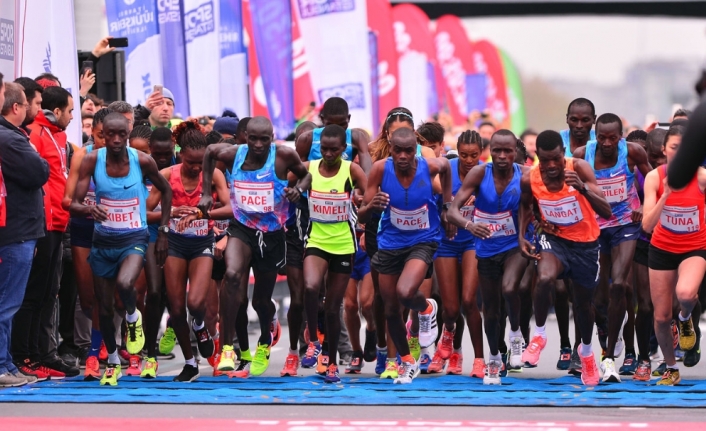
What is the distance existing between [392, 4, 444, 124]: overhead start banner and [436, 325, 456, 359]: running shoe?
67.7 feet

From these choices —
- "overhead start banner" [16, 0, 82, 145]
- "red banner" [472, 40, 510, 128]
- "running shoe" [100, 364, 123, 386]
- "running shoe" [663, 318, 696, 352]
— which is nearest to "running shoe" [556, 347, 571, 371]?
"running shoe" [663, 318, 696, 352]

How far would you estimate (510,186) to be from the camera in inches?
448

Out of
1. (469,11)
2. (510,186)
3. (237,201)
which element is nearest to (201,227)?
(237,201)

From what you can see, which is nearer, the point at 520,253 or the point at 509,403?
the point at 509,403

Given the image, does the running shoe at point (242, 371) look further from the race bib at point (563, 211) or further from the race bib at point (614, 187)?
the race bib at point (614, 187)

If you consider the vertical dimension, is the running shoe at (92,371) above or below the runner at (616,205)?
below

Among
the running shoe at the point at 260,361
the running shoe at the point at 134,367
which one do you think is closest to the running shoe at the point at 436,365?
the running shoe at the point at 260,361

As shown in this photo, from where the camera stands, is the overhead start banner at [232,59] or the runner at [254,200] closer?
the runner at [254,200]

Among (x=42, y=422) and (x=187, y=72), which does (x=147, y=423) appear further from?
(x=187, y=72)

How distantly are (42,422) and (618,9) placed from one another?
58.5 metres

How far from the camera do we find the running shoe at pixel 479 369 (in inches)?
469

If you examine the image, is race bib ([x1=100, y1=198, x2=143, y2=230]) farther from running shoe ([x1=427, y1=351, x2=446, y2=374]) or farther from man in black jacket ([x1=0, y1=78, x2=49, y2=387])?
running shoe ([x1=427, y1=351, x2=446, y2=374])

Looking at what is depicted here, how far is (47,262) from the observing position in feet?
38.0

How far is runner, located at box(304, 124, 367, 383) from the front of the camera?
11422mm
